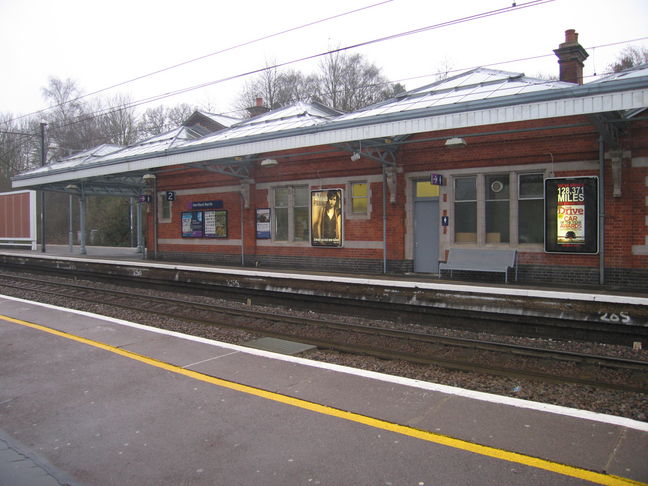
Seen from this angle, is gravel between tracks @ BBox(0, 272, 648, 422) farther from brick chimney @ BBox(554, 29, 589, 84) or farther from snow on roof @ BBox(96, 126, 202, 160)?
snow on roof @ BBox(96, 126, 202, 160)

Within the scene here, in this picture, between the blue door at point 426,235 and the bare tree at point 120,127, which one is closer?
the blue door at point 426,235

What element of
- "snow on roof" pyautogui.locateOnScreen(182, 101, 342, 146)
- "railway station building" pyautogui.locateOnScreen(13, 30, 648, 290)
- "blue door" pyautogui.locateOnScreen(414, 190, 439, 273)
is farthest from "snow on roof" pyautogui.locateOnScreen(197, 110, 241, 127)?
"blue door" pyautogui.locateOnScreen(414, 190, 439, 273)

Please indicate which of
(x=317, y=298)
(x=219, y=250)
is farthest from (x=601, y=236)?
(x=219, y=250)

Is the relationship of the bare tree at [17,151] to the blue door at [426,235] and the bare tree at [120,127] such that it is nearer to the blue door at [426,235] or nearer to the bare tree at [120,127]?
the bare tree at [120,127]

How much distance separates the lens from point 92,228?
4066cm

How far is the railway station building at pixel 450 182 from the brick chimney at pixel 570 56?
33 mm

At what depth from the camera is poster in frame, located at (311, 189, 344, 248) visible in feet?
50.5

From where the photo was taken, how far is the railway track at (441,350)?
6.12 m

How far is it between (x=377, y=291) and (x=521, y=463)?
267 inches

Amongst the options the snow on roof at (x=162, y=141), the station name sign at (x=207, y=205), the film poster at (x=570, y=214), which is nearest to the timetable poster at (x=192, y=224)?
the station name sign at (x=207, y=205)

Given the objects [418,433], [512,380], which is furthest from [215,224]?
[418,433]

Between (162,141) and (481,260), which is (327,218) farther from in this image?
(162,141)

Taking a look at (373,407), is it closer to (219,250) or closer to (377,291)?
(377,291)

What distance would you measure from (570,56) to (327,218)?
8387mm
